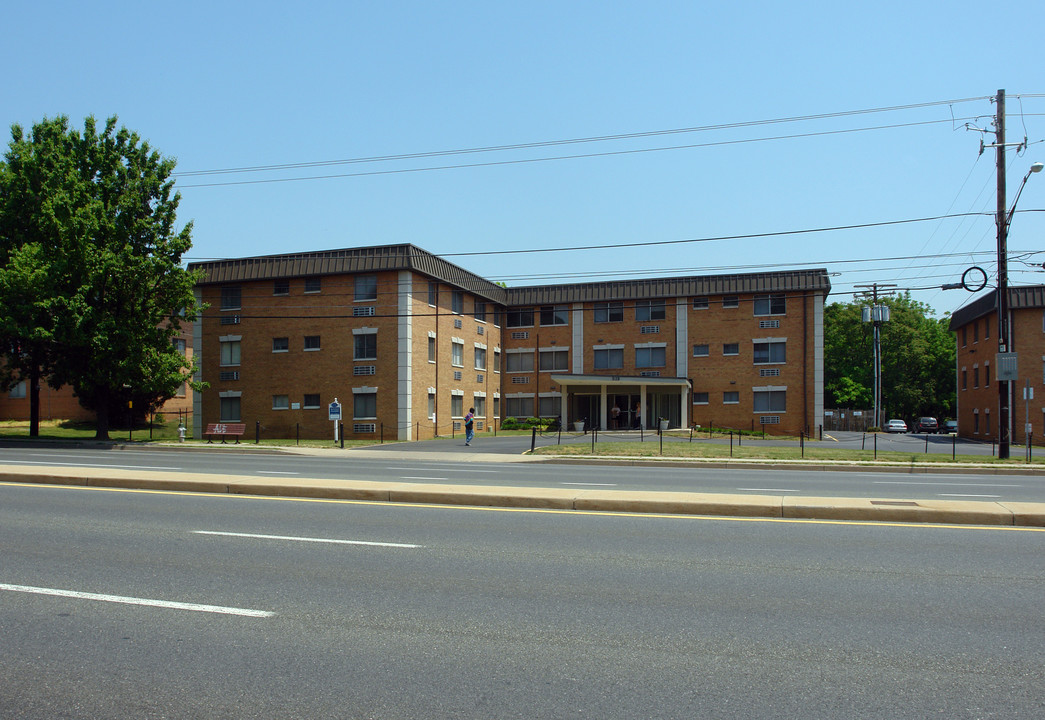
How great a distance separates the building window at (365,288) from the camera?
138 feet

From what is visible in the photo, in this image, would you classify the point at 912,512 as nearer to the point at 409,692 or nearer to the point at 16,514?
the point at 409,692

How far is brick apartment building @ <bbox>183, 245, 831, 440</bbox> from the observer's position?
41.9 m

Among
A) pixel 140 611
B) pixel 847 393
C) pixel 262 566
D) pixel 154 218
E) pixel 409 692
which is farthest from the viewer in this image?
pixel 847 393

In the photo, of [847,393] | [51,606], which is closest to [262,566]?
[51,606]

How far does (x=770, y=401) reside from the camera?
4938cm

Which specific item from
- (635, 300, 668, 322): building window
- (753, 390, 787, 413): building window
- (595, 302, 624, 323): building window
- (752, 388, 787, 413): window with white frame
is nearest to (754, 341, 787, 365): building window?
(752, 388, 787, 413): window with white frame

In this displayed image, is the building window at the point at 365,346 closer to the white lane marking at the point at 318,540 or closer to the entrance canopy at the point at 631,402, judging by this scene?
the entrance canopy at the point at 631,402

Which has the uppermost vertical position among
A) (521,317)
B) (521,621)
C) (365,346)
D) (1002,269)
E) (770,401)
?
(521,317)

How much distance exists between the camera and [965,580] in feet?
24.8

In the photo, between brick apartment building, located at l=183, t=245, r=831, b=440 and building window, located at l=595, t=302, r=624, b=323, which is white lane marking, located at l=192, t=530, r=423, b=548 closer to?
brick apartment building, located at l=183, t=245, r=831, b=440

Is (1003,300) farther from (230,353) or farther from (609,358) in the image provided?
(230,353)

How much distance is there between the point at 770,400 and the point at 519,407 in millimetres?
16251

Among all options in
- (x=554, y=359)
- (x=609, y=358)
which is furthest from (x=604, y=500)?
(x=554, y=359)

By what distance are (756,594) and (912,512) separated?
16.7ft
